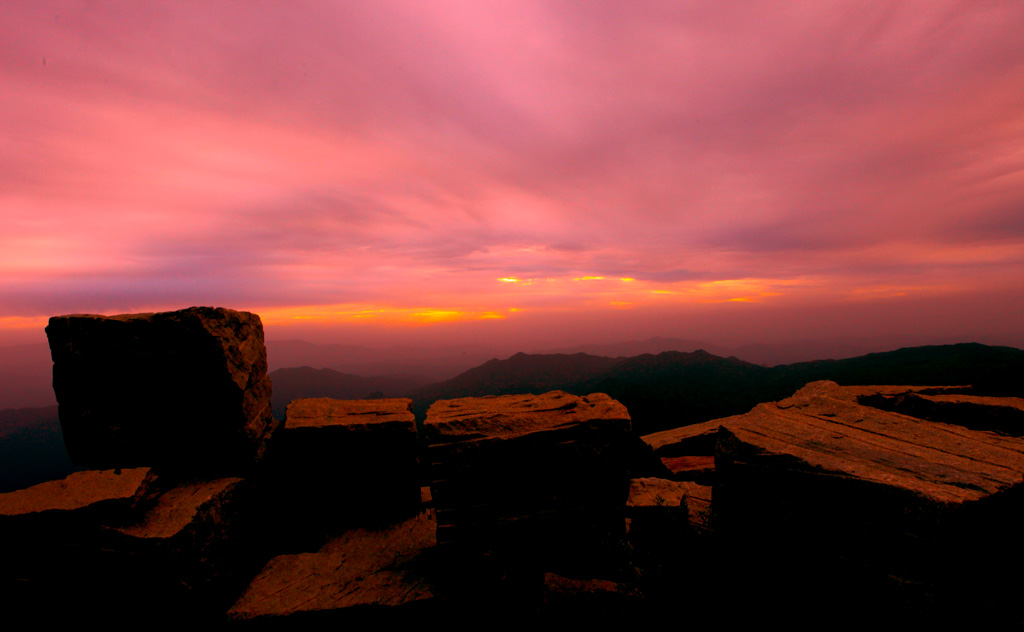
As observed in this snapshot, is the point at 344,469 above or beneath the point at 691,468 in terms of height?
above

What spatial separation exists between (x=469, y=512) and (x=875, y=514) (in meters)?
4.06

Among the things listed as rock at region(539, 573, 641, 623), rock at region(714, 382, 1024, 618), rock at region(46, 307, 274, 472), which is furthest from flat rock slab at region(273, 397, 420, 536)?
rock at region(714, 382, 1024, 618)

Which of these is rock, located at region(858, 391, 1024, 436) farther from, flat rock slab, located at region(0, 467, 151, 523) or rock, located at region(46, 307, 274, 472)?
flat rock slab, located at region(0, 467, 151, 523)

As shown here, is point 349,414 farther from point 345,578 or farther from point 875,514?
point 875,514

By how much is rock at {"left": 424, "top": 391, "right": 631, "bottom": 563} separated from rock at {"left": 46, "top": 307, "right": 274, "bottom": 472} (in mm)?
2828

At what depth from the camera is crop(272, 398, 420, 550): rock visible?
5.62m

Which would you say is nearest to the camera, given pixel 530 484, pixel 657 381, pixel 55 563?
pixel 55 563

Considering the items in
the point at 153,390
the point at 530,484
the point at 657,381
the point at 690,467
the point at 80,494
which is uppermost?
the point at 153,390

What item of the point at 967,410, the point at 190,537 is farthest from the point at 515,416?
the point at 967,410

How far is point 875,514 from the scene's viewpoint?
3.66 metres

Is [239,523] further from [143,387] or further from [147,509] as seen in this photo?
[143,387]

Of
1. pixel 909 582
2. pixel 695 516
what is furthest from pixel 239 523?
pixel 909 582

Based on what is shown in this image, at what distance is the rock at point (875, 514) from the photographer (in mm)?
3400

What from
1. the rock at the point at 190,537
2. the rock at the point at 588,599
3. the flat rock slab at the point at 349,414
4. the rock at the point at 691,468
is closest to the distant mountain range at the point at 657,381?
the flat rock slab at the point at 349,414
